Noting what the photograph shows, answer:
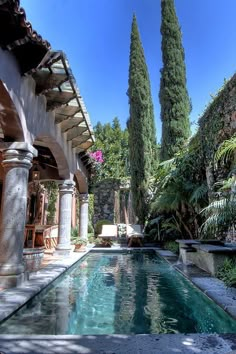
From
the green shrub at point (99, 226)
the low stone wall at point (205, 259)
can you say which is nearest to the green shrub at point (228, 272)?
the low stone wall at point (205, 259)

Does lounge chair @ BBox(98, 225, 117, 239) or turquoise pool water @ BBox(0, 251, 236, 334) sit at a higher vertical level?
lounge chair @ BBox(98, 225, 117, 239)

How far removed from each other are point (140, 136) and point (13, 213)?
12175 mm

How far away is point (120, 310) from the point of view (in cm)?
355

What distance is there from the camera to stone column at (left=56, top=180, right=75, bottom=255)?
8891 millimetres

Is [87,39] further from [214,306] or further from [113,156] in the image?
[113,156]

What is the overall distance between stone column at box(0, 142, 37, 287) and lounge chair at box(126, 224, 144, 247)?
31.1ft

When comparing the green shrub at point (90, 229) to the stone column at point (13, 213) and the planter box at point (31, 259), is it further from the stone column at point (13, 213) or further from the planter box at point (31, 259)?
the stone column at point (13, 213)

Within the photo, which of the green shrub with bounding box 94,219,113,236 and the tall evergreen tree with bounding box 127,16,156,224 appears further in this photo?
the green shrub with bounding box 94,219,113,236

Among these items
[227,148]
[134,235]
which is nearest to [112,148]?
[134,235]

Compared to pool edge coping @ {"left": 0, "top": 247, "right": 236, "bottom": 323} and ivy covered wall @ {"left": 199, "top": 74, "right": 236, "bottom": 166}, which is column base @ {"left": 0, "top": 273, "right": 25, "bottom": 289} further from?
ivy covered wall @ {"left": 199, "top": 74, "right": 236, "bottom": 166}

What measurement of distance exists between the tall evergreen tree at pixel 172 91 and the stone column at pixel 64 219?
282 inches

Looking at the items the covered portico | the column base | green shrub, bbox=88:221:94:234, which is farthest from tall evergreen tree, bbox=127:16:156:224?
the column base

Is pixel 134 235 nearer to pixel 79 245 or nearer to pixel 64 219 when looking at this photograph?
pixel 79 245

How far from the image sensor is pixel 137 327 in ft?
9.53
